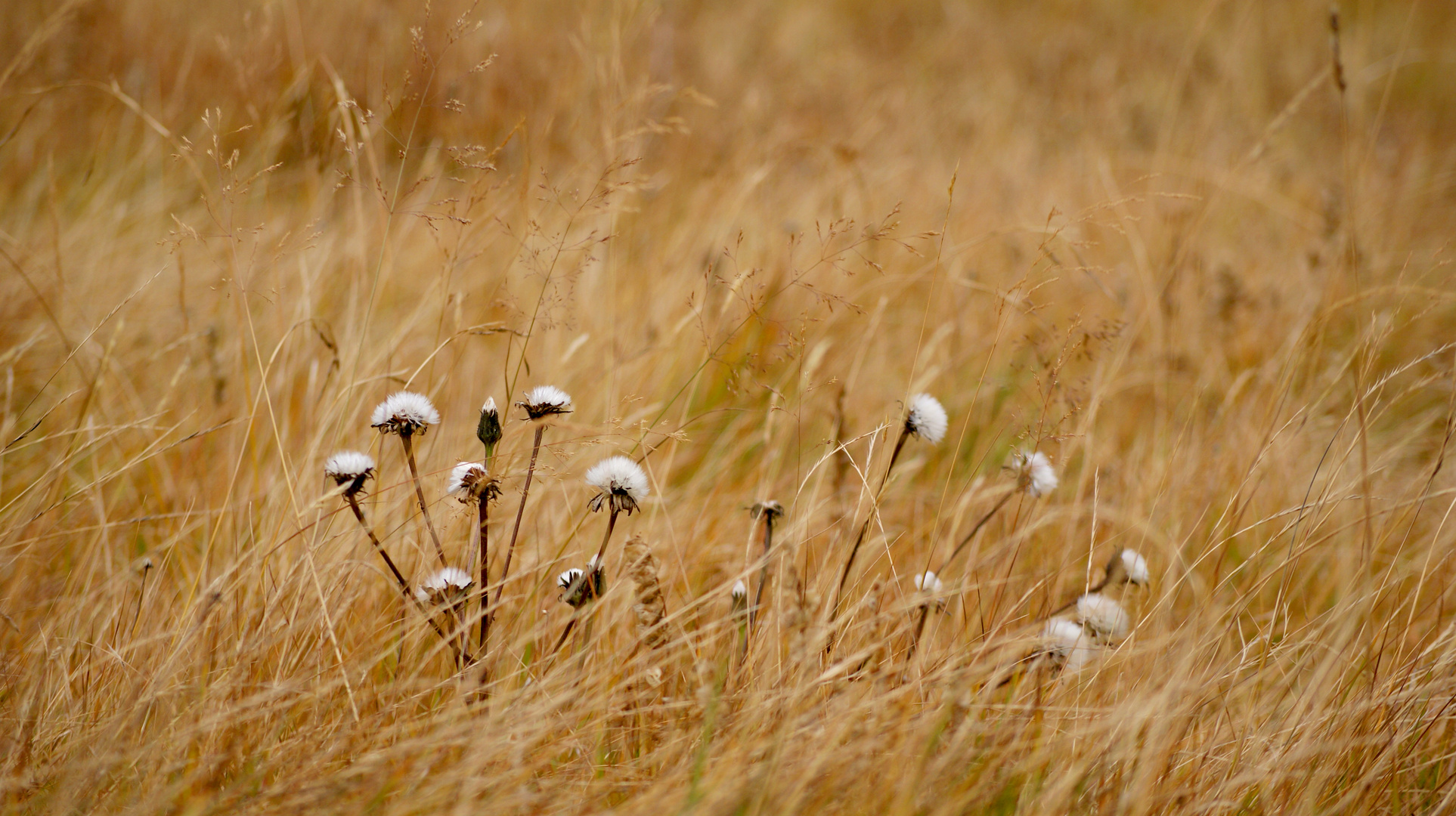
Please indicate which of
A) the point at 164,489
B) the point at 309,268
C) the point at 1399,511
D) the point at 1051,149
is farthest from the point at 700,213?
the point at 1051,149

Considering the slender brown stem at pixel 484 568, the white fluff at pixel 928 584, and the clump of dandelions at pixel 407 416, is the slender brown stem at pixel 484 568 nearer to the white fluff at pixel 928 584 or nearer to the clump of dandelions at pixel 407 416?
the clump of dandelions at pixel 407 416

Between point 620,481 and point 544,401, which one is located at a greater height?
point 544,401

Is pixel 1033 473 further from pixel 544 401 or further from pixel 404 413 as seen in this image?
pixel 404 413

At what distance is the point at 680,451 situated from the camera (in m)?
2.08

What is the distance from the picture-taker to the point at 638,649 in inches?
54.1

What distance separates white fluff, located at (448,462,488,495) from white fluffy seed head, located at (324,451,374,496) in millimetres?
121

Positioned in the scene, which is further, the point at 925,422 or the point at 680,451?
the point at 680,451

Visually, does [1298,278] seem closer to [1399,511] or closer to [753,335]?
[1399,511]

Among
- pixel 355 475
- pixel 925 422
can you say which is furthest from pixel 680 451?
pixel 355 475

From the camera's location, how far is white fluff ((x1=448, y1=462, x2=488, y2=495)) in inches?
44.0

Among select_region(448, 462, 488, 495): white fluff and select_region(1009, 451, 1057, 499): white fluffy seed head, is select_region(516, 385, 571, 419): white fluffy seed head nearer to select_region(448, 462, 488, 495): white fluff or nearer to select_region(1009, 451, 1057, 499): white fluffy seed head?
select_region(448, 462, 488, 495): white fluff

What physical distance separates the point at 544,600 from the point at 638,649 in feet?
0.65

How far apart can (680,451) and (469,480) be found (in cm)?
98

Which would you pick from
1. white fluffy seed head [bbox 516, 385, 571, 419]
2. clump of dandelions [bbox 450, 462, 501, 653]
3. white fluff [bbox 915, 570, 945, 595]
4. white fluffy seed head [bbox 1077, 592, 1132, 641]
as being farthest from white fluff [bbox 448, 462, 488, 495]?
white fluffy seed head [bbox 1077, 592, 1132, 641]
